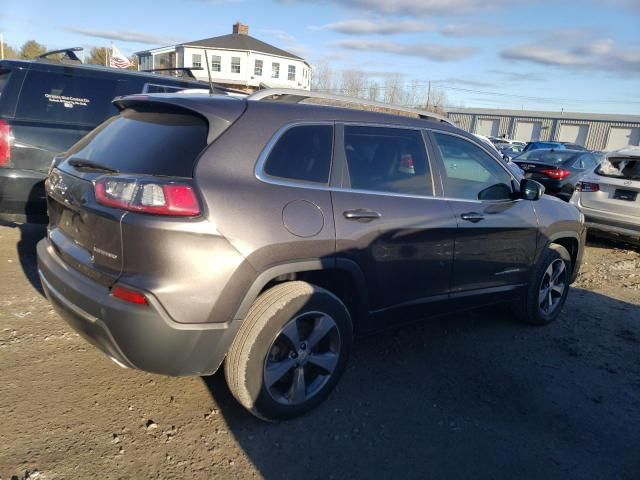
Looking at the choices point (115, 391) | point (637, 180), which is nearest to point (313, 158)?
point (115, 391)

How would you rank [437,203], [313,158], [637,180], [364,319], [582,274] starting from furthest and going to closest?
[637,180]
[582,274]
[437,203]
[364,319]
[313,158]

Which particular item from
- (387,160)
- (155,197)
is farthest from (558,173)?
(155,197)

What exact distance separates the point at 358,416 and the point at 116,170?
202cm

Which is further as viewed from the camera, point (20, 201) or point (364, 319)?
point (20, 201)

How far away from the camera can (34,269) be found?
4859 mm

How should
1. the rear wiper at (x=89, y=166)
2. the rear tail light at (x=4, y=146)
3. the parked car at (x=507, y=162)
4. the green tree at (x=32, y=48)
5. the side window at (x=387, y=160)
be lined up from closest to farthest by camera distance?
1. the rear wiper at (x=89, y=166)
2. the side window at (x=387, y=160)
3. the parked car at (x=507, y=162)
4. the rear tail light at (x=4, y=146)
5. the green tree at (x=32, y=48)

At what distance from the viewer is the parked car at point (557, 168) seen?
34.1 ft

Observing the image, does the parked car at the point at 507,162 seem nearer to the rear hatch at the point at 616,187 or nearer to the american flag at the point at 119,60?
the rear hatch at the point at 616,187

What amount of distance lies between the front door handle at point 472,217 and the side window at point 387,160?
1.16 feet

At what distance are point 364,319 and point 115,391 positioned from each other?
5.38 ft

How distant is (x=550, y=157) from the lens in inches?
448

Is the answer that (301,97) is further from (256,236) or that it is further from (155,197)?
(155,197)

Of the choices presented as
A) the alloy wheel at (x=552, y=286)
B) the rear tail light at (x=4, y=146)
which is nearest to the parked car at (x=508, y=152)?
the alloy wheel at (x=552, y=286)

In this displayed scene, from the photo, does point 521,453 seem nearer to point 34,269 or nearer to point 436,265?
point 436,265
